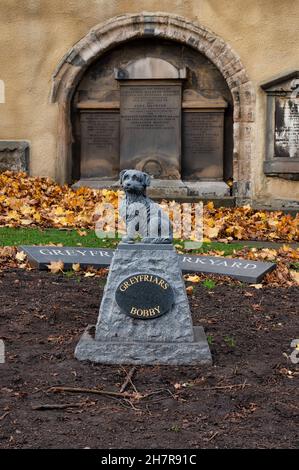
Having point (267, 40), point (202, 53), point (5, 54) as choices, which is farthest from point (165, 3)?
point (5, 54)

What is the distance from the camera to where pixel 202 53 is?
12.3m

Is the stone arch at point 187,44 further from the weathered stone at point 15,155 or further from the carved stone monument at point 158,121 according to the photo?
the weathered stone at point 15,155

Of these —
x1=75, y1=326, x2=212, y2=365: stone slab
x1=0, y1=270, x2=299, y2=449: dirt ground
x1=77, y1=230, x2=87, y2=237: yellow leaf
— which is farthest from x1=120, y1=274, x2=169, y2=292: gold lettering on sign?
x1=77, y1=230, x2=87, y2=237: yellow leaf

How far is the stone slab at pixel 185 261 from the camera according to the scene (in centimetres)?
661

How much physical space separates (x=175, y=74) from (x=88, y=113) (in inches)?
68.3

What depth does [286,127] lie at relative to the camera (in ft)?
Result: 39.7

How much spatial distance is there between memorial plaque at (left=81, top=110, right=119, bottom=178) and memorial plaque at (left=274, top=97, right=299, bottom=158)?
2.89m

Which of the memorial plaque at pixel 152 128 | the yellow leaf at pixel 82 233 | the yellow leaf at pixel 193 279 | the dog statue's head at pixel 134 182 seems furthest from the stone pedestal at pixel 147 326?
the memorial plaque at pixel 152 128

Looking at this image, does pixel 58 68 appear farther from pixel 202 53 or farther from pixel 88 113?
pixel 202 53

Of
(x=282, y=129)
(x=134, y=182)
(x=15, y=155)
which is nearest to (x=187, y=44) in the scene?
(x=282, y=129)

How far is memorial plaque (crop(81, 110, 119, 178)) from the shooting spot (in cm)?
1291

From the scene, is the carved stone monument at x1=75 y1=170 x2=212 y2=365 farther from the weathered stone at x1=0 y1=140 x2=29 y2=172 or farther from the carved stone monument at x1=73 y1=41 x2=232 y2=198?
the weathered stone at x1=0 y1=140 x2=29 y2=172

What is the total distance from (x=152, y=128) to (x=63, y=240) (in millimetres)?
4794

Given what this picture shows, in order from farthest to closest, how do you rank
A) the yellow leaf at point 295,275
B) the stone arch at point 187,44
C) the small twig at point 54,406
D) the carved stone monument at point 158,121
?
the carved stone monument at point 158,121 < the stone arch at point 187,44 < the yellow leaf at point 295,275 < the small twig at point 54,406
